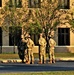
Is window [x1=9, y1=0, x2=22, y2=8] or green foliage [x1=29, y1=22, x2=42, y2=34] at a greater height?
window [x1=9, y1=0, x2=22, y2=8]

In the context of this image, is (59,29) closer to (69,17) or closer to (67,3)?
(67,3)

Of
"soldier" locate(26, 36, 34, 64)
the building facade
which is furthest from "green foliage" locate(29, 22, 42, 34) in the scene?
"soldier" locate(26, 36, 34, 64)

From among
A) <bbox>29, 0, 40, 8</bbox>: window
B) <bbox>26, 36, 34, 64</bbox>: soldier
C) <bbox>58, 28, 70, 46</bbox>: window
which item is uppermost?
<bbox>29, 0, 40, 8</bbox>: window

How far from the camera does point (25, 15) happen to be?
48.9 m

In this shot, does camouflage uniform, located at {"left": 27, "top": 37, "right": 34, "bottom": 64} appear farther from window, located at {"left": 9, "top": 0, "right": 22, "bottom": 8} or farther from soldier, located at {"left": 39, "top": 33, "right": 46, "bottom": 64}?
window, located at {"left": 9, "top": 0, "right": 22, "bottom": 8}

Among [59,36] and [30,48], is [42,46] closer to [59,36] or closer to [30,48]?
[30,48]

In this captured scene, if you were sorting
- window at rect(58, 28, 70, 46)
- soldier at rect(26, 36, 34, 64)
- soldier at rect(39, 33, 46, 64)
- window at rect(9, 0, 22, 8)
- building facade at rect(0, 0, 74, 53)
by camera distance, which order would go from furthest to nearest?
1. window at rect(58, 28, 70, 46)
2. building facade at rect(0, 0, 74, 53)
3. window at rect(9, 0, 22, 8)
4. soldier at rect(26, 36, 34, 64)
5. soldier at rect(39, 33, 46, 64)

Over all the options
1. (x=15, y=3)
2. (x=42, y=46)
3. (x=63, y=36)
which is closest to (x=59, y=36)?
(x=63, y=36)

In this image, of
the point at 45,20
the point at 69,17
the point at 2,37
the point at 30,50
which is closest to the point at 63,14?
the point at 69,17

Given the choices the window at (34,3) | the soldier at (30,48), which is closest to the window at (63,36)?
the window at (34,3)

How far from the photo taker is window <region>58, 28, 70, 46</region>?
182 ft

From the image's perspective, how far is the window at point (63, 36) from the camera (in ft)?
182

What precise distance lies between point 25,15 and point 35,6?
435 centimetres

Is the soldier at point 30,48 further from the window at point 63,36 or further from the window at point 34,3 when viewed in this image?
the window at point 63,36
